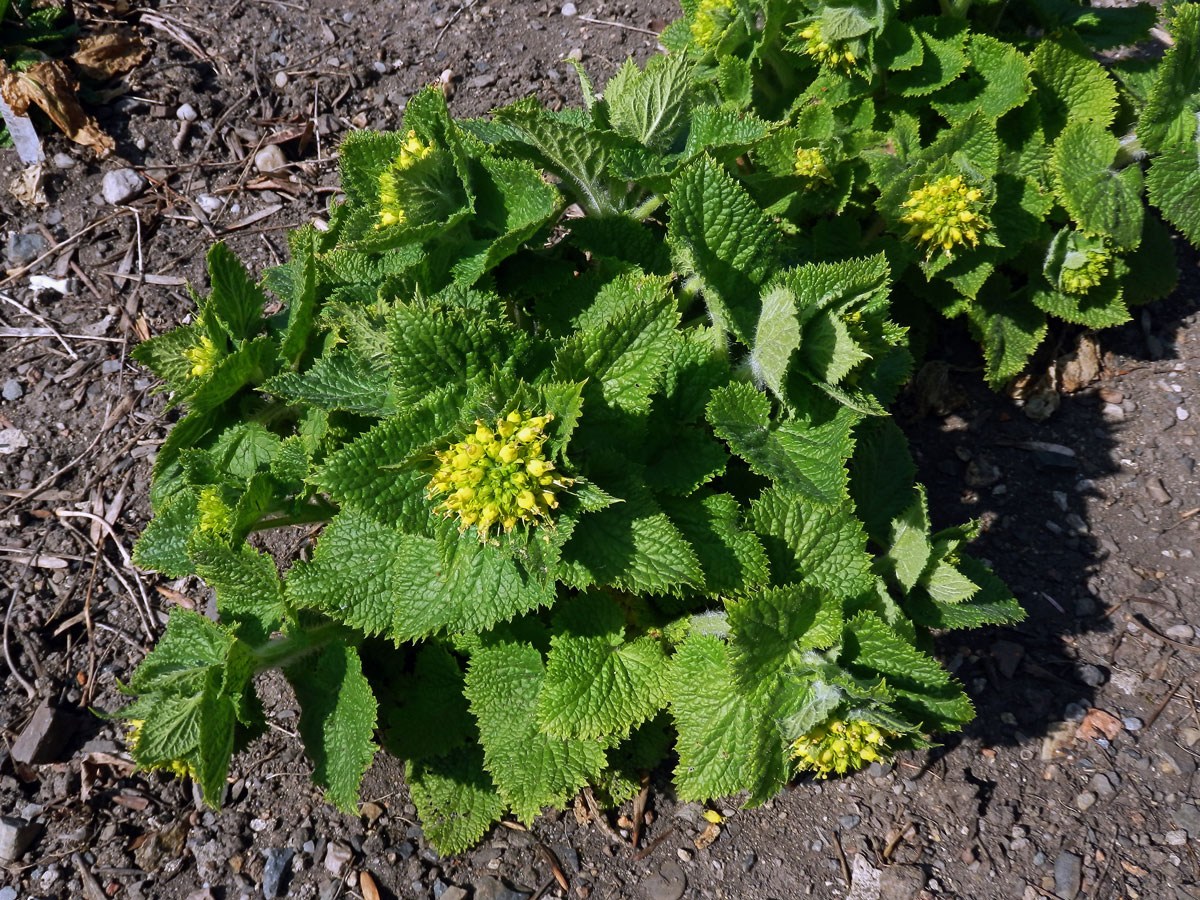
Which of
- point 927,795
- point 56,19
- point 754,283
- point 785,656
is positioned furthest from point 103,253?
point 927,795

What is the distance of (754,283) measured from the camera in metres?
2.64

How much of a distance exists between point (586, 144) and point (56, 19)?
4.01m

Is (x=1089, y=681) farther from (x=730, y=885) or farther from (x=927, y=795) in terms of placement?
(x=730, y=885)

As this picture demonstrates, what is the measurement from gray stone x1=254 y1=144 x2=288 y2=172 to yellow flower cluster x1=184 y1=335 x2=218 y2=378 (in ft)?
7.74

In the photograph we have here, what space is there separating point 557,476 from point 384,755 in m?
1.86

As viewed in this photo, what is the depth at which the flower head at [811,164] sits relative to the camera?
130 inches

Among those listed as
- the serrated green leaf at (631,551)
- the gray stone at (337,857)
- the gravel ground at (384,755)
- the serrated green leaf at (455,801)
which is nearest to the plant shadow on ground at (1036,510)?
the gravel ground at (384,755)

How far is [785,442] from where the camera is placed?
2.54m

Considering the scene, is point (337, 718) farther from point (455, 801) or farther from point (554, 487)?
point (554, 487)

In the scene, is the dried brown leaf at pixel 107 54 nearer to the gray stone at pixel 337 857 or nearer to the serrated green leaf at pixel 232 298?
the serrated green leaf at pixel 232 298

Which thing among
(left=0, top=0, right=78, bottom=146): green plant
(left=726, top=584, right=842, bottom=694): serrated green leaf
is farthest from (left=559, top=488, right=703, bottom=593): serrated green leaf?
(left=0, top=0, right=78, bottom=146): green plant

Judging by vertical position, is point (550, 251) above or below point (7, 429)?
above

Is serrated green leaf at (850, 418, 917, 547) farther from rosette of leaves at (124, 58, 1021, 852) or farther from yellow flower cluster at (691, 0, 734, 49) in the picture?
yellow flower cluster at (691, 0, 734, 49)

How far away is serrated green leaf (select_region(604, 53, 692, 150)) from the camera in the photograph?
2.71 meters
